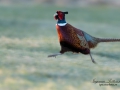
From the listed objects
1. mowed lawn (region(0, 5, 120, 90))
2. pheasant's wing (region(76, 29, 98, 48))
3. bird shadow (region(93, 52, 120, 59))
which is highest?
pheasant's wing (region(76, 29, 98, 48))

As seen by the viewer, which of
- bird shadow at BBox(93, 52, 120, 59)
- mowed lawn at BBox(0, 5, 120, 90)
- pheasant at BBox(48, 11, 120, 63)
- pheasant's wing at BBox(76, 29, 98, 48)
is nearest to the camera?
mowed lawn at BBox(0, 5, 120, 90)

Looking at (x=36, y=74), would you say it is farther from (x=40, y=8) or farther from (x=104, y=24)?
(x=40, y=8)

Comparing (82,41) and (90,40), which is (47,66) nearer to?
(82,41)

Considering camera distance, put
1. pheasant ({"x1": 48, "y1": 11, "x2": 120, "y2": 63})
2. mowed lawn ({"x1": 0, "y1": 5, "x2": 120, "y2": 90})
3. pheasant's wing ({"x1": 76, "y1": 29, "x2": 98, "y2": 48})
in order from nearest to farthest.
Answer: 1. mowed lawn ({"x1": 0, "y1": 5, "x2": 120, "y2": 90})
2. pheasant ({"x1": 48, "y1": 11, "x2": 120, "y2": 63})
3. pheasant's wing ({"x1": 76, "y1": 29, "x2": 98, "y2": 48})

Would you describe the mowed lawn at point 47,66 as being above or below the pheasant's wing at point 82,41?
below

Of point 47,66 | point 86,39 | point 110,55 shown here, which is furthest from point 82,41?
point 110,55

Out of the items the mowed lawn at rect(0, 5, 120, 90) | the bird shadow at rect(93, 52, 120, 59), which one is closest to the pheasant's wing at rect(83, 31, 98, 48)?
the mowed lawn at rect(0, 5, 120, 90)

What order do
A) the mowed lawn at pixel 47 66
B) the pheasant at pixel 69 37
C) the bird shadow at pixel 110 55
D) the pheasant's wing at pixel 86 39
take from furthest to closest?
the bird shadow at pixel 110 55, the pheasant's wing at pixel 86 39, the pheasant at pixel 69 37, the mowed lawn at pixel 47 66

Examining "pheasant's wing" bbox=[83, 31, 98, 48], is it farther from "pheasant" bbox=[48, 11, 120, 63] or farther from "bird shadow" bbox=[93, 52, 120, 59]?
"bird shadow" bbox=[93, 52, 120, 59]

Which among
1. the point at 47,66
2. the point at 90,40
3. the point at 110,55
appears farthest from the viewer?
the point at 110,55

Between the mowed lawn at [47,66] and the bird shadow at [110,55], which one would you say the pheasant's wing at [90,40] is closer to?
the mowed lawn at [47,66]

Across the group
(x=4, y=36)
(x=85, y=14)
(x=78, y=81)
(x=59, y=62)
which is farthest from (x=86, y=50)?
(x=85, y=14)

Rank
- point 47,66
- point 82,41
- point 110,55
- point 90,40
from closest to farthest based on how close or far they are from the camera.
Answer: point 47,66 < point 82,41 < point 90,40 < point 110,55

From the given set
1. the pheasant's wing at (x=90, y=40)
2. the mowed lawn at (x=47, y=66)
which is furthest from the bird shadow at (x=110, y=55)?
the pheasant's wing at (x=90, y=40)
